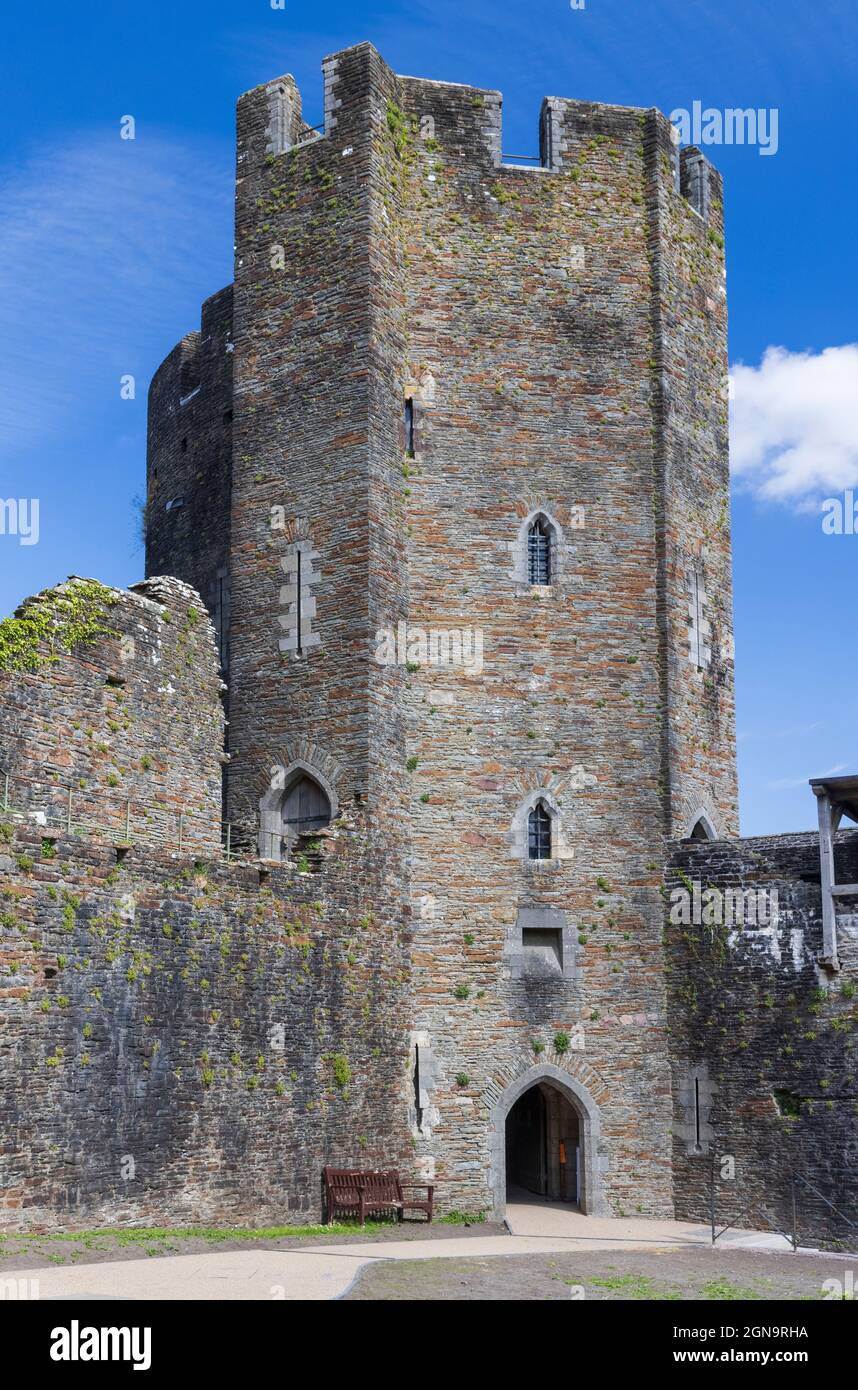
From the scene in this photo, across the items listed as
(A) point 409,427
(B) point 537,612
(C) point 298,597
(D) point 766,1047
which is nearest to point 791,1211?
(D) point 766,1047

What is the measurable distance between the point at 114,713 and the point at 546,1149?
9.76 meters

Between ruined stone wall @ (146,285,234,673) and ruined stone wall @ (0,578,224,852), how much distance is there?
4.58m

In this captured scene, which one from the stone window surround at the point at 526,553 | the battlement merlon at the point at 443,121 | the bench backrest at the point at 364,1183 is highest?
the battlement merlon at the point at 443,121

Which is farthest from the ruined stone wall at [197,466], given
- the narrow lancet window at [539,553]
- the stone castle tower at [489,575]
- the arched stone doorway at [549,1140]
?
the arched stone doorway at [549,1140]

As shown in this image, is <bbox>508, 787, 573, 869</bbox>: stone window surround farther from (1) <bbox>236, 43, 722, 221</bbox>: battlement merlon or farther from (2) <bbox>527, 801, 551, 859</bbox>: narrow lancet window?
(1) <bbox>236, 43, 722, 221</bbox>: battlement merlon

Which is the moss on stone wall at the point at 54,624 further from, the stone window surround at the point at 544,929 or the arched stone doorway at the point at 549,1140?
the arched stone doorway at the point at 549,1140

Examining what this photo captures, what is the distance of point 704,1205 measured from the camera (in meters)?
20.9

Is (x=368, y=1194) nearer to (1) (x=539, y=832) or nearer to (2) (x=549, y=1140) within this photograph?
(2) (x=549, y=1140)

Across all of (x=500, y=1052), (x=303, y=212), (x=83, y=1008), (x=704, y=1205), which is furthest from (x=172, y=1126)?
(x=303, y=212)

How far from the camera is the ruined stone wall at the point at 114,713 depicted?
17484 mm

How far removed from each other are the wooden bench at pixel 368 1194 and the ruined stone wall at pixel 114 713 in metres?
4.40

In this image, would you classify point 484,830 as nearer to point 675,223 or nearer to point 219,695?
point 219,695

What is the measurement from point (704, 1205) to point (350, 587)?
9.44 metres

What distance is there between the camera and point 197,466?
26922 millimetres
